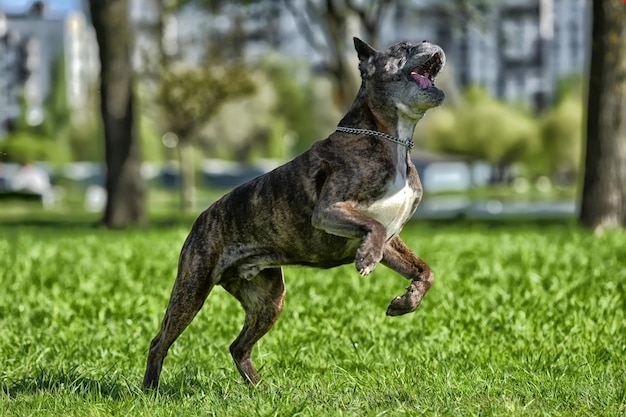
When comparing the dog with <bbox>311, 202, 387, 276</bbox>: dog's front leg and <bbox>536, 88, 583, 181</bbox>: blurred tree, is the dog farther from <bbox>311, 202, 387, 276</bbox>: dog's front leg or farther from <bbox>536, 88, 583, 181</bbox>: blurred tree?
<bbox>536, 88, 583, 181</bbox>: blurred tree

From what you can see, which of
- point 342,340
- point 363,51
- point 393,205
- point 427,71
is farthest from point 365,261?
point 342,340

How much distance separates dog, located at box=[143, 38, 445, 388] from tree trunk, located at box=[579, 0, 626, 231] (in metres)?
11.2

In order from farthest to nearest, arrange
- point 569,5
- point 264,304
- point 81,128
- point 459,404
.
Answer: point 569,5 → point 81,128 → point 264,304 → point 459,404

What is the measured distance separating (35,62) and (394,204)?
216 ft

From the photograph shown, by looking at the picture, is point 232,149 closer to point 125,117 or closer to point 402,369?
point 125,117

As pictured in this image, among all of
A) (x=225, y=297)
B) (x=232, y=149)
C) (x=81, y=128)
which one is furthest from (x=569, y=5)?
(x=225, y=297)

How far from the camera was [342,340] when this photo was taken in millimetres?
7855

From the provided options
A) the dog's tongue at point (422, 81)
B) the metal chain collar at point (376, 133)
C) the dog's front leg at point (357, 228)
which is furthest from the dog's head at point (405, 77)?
the dog's front leg at point (357, 228)

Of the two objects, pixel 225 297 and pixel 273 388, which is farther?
pixel 225 297

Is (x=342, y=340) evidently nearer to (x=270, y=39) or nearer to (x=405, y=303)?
(x=405, y=303)

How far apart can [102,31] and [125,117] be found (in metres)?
1.63

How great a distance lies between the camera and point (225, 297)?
9.51 metres

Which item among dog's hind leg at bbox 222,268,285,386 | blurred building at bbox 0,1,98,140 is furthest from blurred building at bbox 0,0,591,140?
dog's hind leg at bbox 222,268,285,386

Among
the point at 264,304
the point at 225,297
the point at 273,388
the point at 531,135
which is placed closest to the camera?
the point at 273,388
